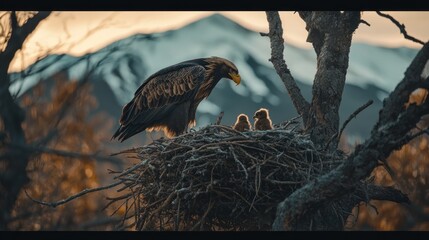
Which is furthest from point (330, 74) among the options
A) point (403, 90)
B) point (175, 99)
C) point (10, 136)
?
point (10, 136)

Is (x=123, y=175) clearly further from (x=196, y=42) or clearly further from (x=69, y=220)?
(x=196, y=42)

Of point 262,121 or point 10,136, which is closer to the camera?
point 10,136

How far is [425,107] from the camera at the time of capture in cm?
605

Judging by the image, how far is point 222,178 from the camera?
762cm

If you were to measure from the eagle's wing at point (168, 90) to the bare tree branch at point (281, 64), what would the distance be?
1.71 m

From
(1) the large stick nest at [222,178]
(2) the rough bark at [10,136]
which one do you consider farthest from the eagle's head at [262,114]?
(2) the rough bark at [10,136]

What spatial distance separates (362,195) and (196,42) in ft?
301

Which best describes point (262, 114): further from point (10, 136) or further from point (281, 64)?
point (10, 136)

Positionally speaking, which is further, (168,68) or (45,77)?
(168,68)

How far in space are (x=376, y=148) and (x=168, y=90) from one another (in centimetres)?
547

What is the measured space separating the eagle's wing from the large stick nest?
2.99 meters

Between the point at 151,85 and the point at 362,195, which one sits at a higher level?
the point at 151,85
